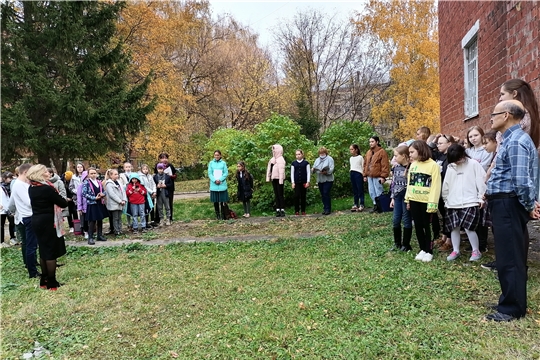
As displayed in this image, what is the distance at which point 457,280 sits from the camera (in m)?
4.49

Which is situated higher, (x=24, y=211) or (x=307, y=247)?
(x=24, y=211)

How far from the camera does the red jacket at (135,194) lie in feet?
30.2

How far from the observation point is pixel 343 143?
13.0 m

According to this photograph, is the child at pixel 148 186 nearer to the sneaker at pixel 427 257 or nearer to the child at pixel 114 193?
the child at pixel 114 193

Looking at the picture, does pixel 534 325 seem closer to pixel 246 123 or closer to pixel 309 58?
pixel 309 58

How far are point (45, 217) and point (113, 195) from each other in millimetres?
3494

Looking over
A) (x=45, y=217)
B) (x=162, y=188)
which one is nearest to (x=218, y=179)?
(x=162, y=188)

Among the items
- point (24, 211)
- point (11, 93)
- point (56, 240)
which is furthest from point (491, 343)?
point (11, 93)

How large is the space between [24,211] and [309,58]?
2241cm

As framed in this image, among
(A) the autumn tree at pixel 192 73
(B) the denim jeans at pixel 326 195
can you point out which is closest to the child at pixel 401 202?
(B) the denim jeans at pixel 326 195

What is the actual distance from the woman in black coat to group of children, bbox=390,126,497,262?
4918 mm

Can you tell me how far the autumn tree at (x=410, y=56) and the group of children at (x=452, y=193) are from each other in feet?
64.2

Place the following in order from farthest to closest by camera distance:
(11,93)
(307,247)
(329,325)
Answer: (11,93), (307,247), (329,325)

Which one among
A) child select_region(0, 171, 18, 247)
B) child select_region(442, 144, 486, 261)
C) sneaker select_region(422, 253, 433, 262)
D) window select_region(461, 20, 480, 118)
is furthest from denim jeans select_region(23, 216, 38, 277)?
window select_region(461, 20, 480, 118)
